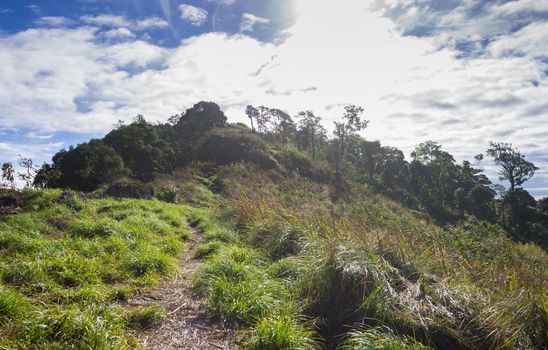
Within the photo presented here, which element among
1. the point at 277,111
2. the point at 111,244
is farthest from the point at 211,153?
the point at 111,244

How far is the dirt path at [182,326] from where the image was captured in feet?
11.6

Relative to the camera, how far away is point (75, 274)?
4.54m

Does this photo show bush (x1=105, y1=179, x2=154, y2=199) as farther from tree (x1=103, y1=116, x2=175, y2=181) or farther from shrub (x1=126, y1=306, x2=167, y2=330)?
tree (x1=103, y1=116, x2=175, y2=181)

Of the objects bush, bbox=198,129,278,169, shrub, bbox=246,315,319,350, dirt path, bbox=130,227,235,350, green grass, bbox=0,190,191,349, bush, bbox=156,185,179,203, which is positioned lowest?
dirt path, bbox=130,227,235,350

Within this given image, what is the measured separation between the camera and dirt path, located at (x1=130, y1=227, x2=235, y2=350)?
354 centimetres

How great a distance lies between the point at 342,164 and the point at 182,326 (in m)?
43.9

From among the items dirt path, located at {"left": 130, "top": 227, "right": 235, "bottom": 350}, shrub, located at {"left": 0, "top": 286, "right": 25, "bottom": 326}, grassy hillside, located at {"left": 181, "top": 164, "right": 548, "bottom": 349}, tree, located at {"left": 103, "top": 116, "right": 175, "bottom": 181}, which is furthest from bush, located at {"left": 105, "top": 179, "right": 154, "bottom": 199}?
tree, located at {"left": 103, "top": 116, "right": 175, "bottom": 181}

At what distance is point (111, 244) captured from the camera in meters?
6.10

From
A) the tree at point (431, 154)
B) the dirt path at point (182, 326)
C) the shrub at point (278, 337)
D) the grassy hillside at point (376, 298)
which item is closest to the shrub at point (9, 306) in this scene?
the dirt path at point (182, 326)

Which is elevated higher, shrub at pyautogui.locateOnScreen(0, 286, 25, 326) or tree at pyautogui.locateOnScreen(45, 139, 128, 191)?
tree at pyautogui.locateOnScreen(45, 139, 128, 191)

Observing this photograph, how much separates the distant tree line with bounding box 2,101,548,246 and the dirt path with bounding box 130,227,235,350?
16.5 metres

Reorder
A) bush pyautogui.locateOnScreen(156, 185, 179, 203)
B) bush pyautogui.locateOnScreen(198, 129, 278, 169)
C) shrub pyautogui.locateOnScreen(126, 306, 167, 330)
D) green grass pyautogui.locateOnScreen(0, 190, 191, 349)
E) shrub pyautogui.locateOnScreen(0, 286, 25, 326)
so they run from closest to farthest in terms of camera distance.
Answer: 1. green grass pyautogui.locateOnScreen(0, 190, 191, 349)
2. shrub pyautogui.locateOnScreen(0, 286, 25, 326)
3. shrub pyautogui.locateOnScreen(126, 306, 167, 330)
4. bush pyautogui.locateOnScreen(156, 185, 179, 203)
5. bush pyautogui.locateOnScreen(198, 129, 278, 169)

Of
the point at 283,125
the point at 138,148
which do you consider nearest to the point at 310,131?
the point at 283,125

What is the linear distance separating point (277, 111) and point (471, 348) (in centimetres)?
6012
